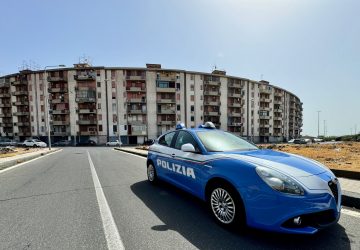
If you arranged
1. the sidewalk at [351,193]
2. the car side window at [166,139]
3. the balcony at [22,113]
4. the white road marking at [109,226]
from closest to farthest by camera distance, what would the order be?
the white road marking at [109,226], the sidewalk at [351,193], the car side window at [166,139], the balcony at [22,113]

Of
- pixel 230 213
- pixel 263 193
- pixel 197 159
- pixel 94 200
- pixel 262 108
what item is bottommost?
pixel 94 200

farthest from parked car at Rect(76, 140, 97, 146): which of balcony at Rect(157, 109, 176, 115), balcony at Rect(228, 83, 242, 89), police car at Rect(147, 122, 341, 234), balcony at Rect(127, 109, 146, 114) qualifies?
police car at Rect(147, 122, 341, 234)

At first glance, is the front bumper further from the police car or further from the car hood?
the car hood

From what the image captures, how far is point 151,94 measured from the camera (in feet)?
187

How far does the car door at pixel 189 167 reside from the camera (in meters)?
3.80

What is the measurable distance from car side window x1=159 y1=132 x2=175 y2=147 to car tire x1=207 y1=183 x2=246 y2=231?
207 cm

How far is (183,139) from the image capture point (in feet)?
15.7

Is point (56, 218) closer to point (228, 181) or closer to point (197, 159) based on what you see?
point (197, 159)

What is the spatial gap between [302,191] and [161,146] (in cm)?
369

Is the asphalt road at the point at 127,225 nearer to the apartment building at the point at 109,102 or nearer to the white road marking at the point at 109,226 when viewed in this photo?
the white road marking at the point at 109,226

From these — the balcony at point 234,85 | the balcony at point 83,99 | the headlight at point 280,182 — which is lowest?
the headlight at point 280,182

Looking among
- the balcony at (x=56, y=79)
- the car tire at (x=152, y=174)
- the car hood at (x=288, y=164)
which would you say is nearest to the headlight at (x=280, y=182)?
the car hood at (x=288, y=164)

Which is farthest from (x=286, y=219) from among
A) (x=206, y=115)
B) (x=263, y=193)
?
(x=206, y=115)

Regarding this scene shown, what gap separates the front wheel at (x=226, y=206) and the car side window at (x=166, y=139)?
6.92 ft
